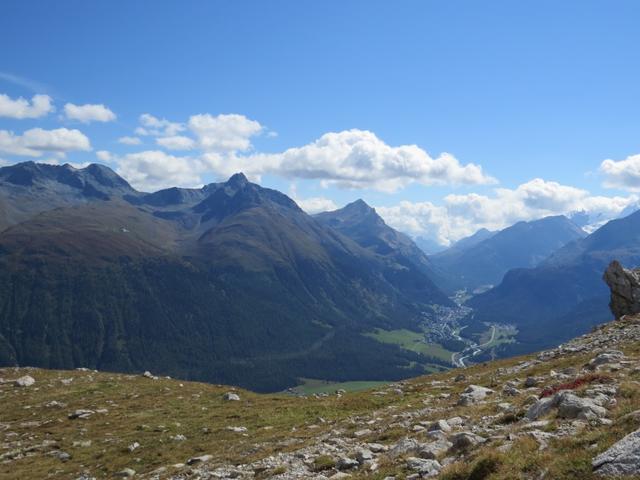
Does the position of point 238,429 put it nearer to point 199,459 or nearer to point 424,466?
point 199,459

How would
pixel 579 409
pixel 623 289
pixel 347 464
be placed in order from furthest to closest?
pixel 623 289
pixel 347 464
pixel 579 409

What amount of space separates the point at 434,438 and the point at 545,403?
497 centimetres

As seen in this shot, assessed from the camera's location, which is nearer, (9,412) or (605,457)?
(605,457)

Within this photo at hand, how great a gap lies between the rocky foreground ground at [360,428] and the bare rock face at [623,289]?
49.4 ft

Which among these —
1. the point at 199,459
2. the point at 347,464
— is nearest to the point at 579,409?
the point at 347,464

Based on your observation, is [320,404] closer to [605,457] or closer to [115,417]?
[115,417]

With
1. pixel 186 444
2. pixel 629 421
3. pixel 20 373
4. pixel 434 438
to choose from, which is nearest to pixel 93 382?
pixel 20 373

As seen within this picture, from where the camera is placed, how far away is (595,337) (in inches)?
1917

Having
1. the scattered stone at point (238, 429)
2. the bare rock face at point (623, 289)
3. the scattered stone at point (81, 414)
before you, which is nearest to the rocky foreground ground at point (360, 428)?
the scattered stone at point (81, 414)

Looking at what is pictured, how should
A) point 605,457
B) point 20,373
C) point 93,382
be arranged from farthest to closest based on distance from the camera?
point 20,373 < point 93,382 < point 605,457

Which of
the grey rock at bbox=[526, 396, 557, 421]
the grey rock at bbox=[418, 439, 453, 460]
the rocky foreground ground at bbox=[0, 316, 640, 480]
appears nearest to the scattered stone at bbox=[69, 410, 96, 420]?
the rocky foreground ground at bbox=[0, 316, 640, 480]

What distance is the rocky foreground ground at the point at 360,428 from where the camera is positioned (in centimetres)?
1593

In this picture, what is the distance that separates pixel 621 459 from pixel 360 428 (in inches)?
712

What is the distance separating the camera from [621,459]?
502 inches
